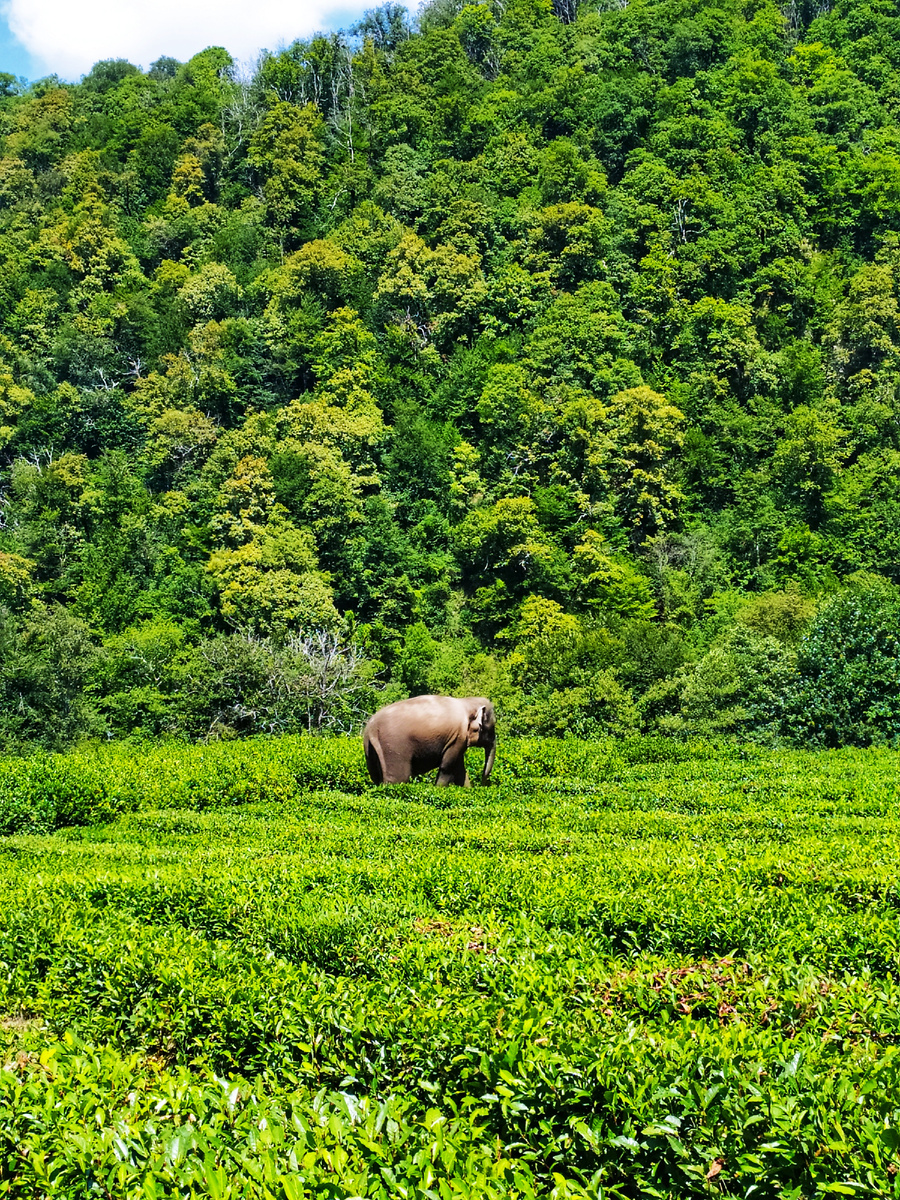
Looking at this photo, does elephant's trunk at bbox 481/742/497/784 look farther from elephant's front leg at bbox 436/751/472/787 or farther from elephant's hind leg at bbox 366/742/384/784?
elephant's hind leg at bbox 366/742/384/784

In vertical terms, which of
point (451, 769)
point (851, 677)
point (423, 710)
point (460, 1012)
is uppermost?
point (460, 1012)

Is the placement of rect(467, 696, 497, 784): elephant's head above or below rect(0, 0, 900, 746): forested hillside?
below

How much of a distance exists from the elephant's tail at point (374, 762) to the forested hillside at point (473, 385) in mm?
15839

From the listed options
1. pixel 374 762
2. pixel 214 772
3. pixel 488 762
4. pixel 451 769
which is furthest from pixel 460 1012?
pixel 214 772

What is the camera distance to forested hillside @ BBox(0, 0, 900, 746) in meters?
44.5

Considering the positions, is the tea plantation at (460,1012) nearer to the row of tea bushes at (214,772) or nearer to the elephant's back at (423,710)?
the row of tea bushes at (214,772)

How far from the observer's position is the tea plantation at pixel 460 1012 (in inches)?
169

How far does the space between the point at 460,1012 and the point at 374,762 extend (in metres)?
13.6

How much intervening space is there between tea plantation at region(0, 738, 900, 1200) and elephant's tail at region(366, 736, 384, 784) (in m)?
4.95

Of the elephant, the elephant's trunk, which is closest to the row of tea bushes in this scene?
the elephant's trunk

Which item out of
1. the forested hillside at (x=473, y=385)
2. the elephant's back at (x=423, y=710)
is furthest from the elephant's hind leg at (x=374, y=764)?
the forested hillside at (x=473, y=385)

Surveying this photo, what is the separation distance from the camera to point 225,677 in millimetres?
41281

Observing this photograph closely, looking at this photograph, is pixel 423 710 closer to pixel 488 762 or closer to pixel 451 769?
pixel 451 769

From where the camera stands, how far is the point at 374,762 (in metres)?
19.3
